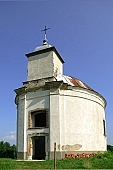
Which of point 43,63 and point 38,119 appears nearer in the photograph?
point 43,63

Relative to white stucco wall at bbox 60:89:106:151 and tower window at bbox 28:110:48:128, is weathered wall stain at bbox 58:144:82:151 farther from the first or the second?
tower window at bbox 28:110:48:128

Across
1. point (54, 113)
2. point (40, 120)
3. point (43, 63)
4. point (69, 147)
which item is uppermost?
point (43, 63)

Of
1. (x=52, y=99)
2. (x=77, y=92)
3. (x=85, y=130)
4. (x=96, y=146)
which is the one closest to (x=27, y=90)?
(x=52, y=99)

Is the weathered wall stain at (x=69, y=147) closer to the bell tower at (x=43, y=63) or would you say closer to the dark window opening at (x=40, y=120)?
the dark window opening at (x=40, y=120)

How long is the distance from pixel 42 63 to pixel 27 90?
312cm

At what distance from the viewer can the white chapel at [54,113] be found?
17406 mm

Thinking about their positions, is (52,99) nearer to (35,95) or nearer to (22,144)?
(35,95)

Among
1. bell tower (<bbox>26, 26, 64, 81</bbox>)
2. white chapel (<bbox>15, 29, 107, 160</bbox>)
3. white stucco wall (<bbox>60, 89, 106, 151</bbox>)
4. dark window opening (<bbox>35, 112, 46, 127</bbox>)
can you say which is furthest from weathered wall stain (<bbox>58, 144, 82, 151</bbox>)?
bell tower (<bbox>26, 26, 64, 81</bbox>)

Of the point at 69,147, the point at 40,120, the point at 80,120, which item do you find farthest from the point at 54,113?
the point at 40,120

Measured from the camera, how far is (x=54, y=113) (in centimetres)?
1770

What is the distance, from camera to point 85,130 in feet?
60.5

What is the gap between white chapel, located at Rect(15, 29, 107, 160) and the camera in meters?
17.4

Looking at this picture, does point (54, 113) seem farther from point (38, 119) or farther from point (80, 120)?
point (38, 119)

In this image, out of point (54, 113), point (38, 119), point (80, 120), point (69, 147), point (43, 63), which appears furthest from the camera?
point (38, 119)
